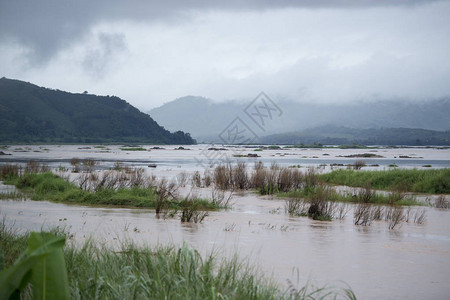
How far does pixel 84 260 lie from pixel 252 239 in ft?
16.7

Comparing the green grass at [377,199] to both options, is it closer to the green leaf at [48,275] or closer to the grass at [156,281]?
the grass at [156,281]

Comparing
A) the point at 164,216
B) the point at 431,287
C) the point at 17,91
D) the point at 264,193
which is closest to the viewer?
the point at 431,287

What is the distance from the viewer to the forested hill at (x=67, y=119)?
126 metres

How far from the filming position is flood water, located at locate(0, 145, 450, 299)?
24.4 ft

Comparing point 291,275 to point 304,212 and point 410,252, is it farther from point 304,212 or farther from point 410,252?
point 304,212

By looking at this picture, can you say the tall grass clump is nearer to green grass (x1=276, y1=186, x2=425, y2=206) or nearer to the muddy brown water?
the muddy brown water

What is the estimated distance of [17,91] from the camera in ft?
479

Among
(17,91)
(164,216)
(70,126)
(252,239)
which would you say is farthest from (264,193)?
(17,91)

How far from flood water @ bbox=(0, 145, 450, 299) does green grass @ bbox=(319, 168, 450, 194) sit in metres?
7.23

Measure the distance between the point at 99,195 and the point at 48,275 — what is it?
14.3 metres

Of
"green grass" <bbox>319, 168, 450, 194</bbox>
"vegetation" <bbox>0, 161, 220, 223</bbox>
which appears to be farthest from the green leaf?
"green grass" <bbox>319, 168, 450, 194</bbox>

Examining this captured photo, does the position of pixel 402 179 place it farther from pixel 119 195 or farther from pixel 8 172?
pixel 8 172

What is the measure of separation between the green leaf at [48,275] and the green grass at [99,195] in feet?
37.6

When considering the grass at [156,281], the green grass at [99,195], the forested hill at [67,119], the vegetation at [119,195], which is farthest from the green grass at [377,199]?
the forested hill at [67,119]
